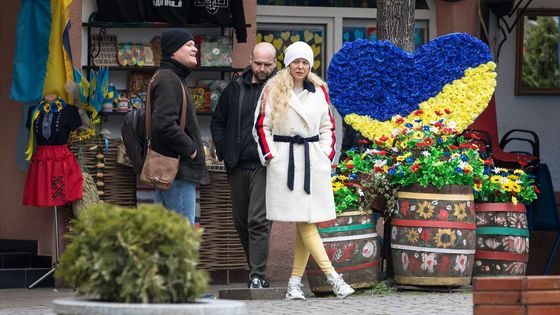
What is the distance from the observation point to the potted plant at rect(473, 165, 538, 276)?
1090cm

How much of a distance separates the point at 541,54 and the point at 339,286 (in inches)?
218

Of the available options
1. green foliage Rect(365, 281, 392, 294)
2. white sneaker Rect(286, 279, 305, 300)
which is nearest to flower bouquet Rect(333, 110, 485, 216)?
green foliage Rect(365, 281, 392, 294)

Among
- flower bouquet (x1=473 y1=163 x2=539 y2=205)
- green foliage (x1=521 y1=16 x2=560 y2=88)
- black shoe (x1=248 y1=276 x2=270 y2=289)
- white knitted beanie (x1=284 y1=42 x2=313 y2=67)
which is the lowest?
→ black shoe (x1=248 y1=276 x2=270 y2=289)

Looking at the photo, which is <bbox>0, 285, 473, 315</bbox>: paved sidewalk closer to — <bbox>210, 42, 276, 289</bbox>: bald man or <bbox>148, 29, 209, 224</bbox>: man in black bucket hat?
<bbox>210, 42, 276, 289</bbox>: bald man

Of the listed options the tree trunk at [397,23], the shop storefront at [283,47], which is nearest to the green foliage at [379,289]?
the tree trunk at [397,23]

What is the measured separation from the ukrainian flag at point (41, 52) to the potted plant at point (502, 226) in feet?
12.6

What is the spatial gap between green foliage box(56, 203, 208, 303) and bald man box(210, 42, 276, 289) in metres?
5.15

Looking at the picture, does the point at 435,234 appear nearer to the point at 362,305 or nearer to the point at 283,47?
the point at 362,305

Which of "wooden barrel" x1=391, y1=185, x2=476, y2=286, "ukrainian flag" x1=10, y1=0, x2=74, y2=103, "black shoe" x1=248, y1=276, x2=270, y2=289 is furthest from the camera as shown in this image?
"ukrainian flag" x1=10, y1=0, x2=74, y2=103

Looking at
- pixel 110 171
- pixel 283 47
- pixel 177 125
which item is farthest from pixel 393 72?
pixel 283 47

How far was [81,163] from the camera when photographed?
1228cm

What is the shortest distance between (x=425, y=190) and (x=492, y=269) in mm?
971

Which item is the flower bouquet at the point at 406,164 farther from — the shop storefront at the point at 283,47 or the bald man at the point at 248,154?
the shop storefront at the point at 283,47

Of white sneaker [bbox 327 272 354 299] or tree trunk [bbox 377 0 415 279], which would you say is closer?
white sneaker [bbox 327 272 354 299]
